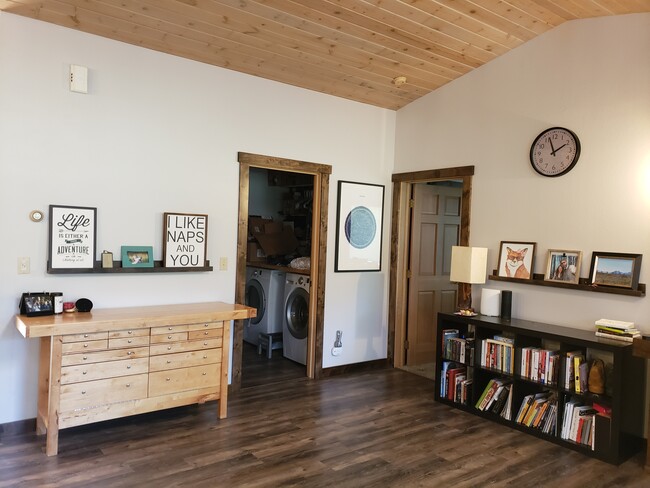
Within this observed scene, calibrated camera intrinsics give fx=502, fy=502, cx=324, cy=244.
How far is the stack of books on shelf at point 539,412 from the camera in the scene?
3.51 meters

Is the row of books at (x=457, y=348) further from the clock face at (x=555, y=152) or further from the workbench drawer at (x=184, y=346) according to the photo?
the workbench drawer at (x=184, y=346)

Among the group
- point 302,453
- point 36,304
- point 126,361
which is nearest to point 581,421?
point 302,453

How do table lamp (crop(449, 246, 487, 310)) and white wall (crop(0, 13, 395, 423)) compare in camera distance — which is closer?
white wall (crop(0, 13, 395, 423))

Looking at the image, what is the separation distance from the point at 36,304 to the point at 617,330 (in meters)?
3.75

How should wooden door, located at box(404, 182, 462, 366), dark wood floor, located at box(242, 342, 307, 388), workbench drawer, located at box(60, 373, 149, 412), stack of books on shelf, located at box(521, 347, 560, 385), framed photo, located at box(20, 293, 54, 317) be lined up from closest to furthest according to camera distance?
1. workbench drawer, located at box(60, 373, 149, 412)
2. framed photo, located at box(20, 293, 54, 317)
3. stack of books on shelf, located at box(521, 347, 560, 385)
4. dark wood floor, located at box(242, 342, 307, 388)
5. wooden door, located at box(404, 182, 462, 366)

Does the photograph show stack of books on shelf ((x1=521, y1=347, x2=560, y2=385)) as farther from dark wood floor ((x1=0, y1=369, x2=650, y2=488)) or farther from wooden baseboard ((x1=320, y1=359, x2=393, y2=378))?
wooden baseboard ((x1=320, y1=359, x2=393, y2=378))

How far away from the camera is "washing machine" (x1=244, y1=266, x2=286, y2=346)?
5613 millimetres

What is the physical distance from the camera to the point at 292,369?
5.03m

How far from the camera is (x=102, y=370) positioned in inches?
122

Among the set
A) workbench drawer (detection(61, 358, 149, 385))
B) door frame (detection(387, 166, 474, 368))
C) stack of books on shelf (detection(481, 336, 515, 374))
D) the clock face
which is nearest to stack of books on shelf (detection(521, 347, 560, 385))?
stack of books on shelf (detection(481, 336, 515, 374))

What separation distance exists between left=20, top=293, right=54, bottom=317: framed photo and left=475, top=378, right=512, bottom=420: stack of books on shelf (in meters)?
3.17

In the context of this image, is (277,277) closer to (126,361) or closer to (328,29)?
(126,361)

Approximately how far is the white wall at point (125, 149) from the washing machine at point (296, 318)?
37 centimetres

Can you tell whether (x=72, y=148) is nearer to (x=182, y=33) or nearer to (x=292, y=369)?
(x=182, y=33)
